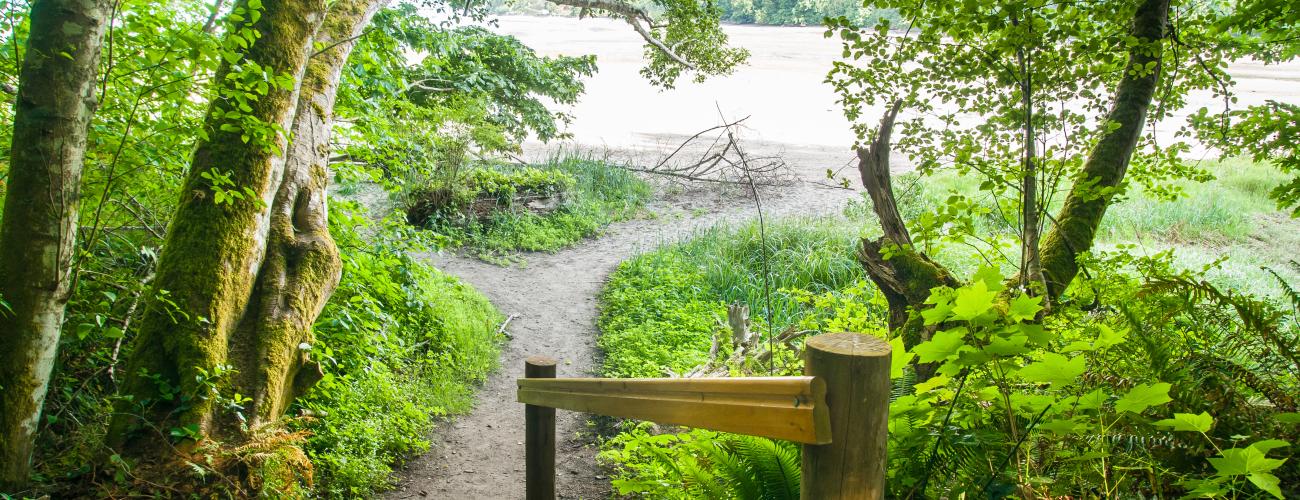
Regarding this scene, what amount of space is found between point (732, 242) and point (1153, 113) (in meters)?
5.83

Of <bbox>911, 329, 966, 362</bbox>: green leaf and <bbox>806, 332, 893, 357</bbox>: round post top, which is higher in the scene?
<bbox>806, 332, 893, 357</bbox>: round post top

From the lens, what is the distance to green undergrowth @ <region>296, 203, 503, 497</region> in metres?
4.30

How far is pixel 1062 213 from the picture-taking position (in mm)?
4438

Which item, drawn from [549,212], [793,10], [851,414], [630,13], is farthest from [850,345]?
[793,10]

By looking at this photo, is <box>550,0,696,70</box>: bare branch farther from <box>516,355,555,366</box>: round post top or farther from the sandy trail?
<box>516,355,555,366</box>: round post top

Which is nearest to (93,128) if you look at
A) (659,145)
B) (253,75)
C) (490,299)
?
(253,75)

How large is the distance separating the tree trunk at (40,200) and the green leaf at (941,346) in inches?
116

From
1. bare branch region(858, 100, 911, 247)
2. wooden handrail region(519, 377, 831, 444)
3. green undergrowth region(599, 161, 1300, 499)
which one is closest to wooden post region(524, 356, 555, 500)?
green undergrowth region(599, 161, 1300, 499)

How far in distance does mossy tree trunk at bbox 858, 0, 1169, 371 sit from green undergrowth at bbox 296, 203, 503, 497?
3222 millimetres

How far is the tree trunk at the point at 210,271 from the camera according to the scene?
10.5 ft

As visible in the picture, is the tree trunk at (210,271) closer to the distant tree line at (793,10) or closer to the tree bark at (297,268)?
the tree bark at (297,268)

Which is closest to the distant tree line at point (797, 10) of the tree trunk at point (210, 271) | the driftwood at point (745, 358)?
the driftwood at point (745, 358)

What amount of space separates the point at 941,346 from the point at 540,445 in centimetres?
214

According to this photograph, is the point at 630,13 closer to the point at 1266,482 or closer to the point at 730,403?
the point at 730,403
